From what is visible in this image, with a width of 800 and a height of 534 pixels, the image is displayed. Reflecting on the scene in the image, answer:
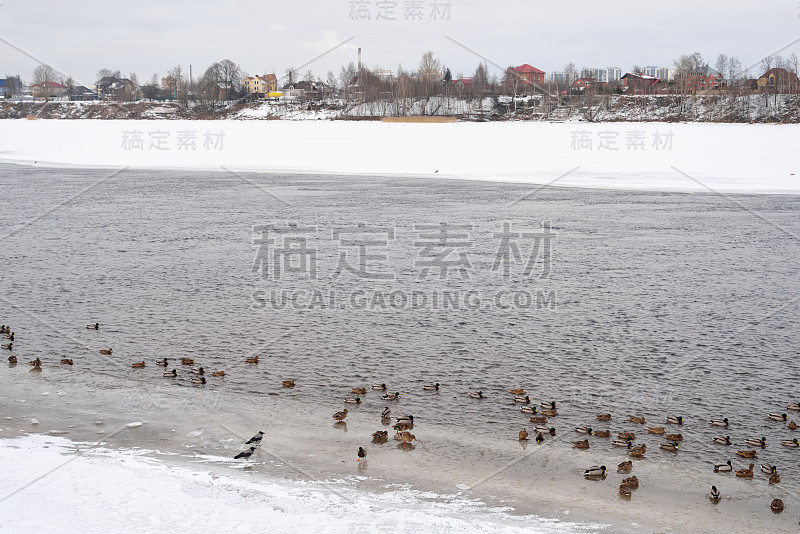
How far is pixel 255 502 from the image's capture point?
289 inches

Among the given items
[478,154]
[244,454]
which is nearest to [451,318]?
[244,454]

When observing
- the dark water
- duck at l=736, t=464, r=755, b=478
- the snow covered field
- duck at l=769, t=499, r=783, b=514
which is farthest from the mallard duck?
the snow covered field

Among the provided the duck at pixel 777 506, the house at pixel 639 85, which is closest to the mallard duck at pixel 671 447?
the duck at pixel 777 506

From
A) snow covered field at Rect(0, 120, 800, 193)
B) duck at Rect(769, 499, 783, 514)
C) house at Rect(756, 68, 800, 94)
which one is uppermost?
house at Rect(756, 68, 800, 94)

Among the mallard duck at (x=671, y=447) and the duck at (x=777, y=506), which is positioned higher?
the mallard duck at (x=671, y=447)

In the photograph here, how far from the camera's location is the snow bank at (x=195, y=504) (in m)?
6.81

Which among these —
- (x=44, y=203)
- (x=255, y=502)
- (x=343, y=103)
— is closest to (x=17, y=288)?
(x=255, y=502)

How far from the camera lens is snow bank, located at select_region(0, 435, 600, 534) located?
22.4 ft

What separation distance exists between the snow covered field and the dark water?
8649 mm

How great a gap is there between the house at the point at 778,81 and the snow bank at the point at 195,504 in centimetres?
10231

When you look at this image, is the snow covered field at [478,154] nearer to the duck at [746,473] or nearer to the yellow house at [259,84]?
the duck at [746,473]

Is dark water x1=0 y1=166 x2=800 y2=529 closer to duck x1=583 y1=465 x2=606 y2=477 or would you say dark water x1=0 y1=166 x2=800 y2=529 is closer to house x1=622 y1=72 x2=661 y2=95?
Answer: duck x1=583 y1=465 x2=606 y2=477

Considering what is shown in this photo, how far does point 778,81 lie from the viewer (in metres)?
104

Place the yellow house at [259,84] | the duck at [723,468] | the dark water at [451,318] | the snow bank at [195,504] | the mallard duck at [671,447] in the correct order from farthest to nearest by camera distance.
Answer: the yellow house at [259,84] < the dark water at [451,318] < the mallard duck at [671,447] < the duck at [723,468] < the snow bank at [195,504]
